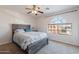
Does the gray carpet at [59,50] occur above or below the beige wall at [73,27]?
below

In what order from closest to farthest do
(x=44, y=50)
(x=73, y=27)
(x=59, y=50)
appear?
(x=59, y=50) < (x=44, y=50) < (x=73, y=27)

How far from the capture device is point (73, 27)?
3.00m

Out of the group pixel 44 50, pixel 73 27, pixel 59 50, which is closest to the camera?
pixel 59 50

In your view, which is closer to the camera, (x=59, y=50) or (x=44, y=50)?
(x=59, y=50)

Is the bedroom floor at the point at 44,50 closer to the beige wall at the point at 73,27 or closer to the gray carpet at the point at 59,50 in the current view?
the gray carpet at the point at 59,50

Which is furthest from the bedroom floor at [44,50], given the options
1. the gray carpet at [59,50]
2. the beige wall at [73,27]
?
the beige wall at [73,27]

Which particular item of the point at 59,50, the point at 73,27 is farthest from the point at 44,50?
the point at 73,27

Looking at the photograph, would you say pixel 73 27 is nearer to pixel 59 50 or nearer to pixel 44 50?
pixel 59 50

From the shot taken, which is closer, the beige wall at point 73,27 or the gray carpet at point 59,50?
the gray carpet at point 59,50

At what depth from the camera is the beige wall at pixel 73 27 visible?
2.86 m
